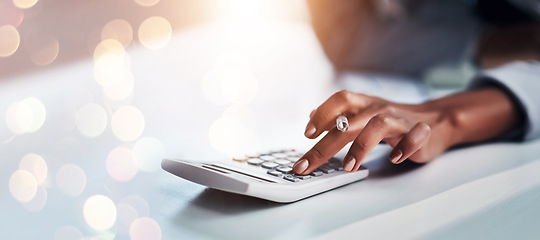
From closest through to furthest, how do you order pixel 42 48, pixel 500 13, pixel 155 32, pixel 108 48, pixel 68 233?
pixel 68 233, pixel 42 48, pixel 108 48, pixel 155 32, pixel 500 13

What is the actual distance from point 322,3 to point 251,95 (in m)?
0.35

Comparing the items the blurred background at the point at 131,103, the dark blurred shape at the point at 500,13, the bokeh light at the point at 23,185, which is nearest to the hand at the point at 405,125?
the blurred background at the point at 131,103

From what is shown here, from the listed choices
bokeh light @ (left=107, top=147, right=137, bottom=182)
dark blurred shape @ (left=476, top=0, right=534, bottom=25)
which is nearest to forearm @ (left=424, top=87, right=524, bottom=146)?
bokeh light @ (left=107, top=147, right=137, bottom=182)

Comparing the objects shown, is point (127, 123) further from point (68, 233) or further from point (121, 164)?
point (68, 233)

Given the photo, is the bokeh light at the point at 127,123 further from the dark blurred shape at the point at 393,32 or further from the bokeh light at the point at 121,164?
the dark blurred shape at the point at 393,32

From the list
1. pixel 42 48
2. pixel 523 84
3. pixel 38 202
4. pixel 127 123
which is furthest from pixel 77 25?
pixel 523 84

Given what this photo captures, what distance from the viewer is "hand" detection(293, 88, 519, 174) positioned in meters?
0.42

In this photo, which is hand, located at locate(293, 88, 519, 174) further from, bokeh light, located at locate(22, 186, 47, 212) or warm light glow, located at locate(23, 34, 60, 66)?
warm light glow, located at locate(23, 34, 60, 66)

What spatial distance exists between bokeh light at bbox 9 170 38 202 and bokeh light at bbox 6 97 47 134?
139mm

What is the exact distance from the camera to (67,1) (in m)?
0.68

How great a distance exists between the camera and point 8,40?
23.9 inches

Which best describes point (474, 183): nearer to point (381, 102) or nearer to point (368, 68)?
point (381, 102)

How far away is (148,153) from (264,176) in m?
0.21

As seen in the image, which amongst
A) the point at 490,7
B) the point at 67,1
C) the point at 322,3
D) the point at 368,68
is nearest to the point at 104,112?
the point at 67,1
